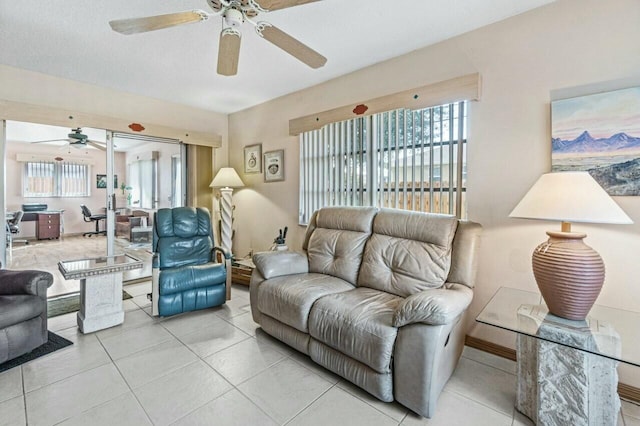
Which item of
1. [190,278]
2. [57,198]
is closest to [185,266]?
[190,278]

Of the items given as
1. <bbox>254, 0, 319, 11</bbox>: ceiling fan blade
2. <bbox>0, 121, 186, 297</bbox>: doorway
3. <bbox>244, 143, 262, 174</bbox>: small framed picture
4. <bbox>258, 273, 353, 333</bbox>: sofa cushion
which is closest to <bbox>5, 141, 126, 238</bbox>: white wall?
<bbox>0, 121, 186, 297</bbox>: doorway

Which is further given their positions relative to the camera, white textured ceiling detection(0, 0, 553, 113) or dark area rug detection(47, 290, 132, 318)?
dark area rug detection(47, 290, 132, 318)

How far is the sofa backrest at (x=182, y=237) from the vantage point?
10.3 feet

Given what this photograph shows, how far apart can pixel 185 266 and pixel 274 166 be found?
5.66ft

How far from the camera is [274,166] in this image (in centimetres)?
406

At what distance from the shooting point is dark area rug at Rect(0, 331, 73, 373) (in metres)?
2.04

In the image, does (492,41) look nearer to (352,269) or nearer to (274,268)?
(352,269)

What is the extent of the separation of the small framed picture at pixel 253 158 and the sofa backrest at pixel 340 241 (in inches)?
70.3

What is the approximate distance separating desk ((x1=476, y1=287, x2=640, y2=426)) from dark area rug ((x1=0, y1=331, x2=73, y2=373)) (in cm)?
305

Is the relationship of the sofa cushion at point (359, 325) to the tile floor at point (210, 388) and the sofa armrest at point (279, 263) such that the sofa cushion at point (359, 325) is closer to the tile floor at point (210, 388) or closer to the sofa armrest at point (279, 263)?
the tile floor at point (210, 388)

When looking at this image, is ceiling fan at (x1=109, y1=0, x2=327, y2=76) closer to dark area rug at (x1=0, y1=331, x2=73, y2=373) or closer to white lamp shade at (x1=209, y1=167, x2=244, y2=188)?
dark area rug at (x1=0, y1=331, x2=73, y2=373)

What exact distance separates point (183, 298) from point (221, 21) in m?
2.42

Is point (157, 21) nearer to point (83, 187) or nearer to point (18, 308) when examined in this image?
point (18, 308)

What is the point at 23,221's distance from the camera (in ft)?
22.2
